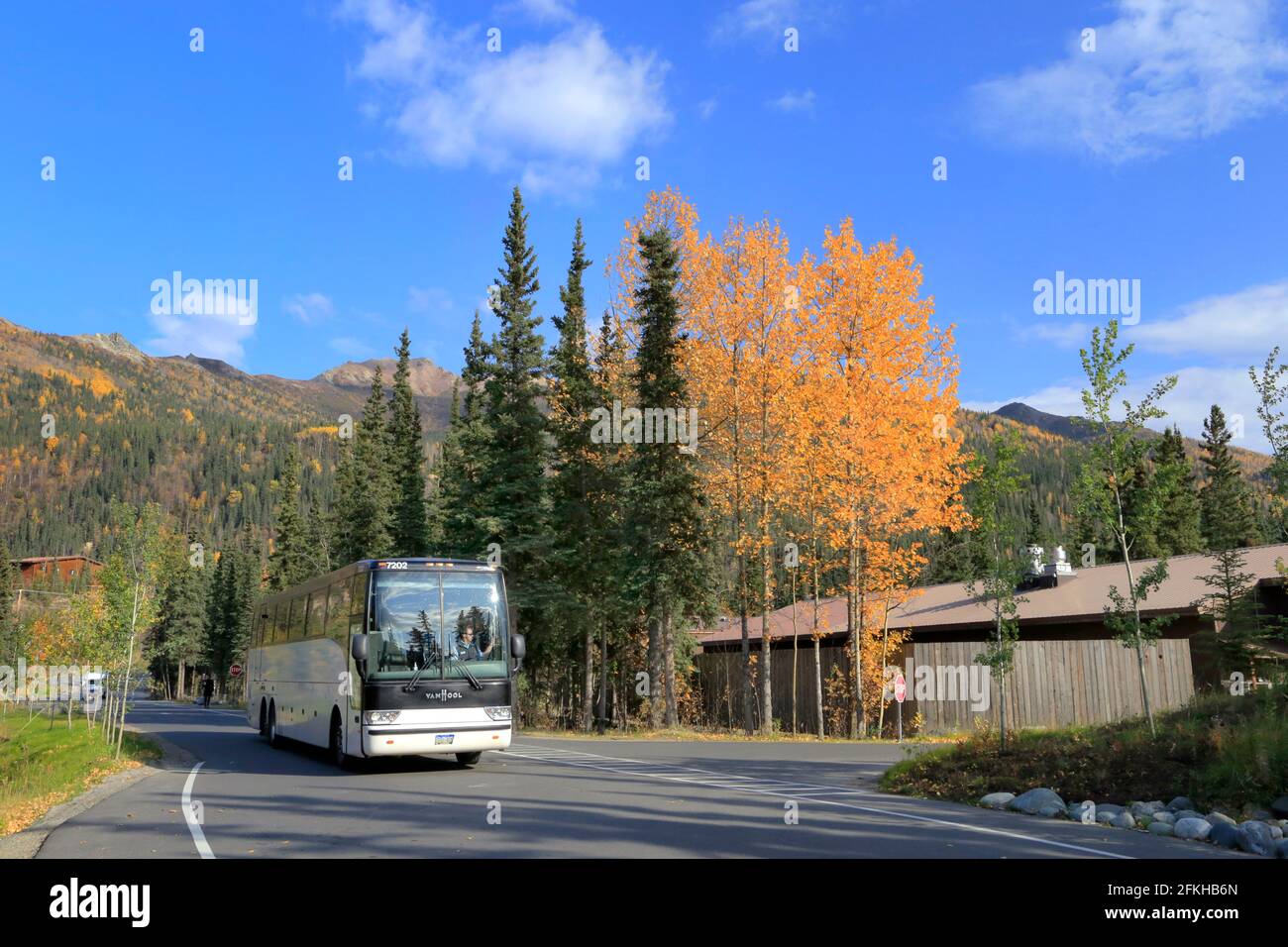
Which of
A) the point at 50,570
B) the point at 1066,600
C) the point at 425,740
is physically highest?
the point at 50,570

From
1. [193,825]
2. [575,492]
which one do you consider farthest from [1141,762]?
[575,492]

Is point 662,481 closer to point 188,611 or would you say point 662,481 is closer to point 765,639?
point 765,639

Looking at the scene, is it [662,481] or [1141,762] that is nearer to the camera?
[1141,762]

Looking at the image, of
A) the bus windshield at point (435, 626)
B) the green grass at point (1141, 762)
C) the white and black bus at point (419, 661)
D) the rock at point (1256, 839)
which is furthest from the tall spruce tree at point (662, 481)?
the rock at point (1256, 839)

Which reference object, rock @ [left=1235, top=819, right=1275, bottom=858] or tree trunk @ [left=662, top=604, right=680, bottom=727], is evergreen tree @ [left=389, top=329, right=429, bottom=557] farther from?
rock @ [left=1235, top=819, right=1275, bottom=858]

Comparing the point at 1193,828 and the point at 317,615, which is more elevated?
the point at 317,615

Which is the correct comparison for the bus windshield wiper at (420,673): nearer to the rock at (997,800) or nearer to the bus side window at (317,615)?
the bus side window at (317,615)

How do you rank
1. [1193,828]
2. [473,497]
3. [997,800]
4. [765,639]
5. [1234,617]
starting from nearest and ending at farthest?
[1193,828], [997,800], [1234,617], [765,639], [473,497]

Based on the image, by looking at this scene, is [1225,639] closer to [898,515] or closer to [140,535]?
[898,515]

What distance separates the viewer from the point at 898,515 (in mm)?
26594

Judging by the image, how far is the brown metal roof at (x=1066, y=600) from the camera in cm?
2623

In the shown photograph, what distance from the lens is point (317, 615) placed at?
1916 centimetres

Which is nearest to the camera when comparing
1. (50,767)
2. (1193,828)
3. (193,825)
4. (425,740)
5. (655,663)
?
(1193,828)
